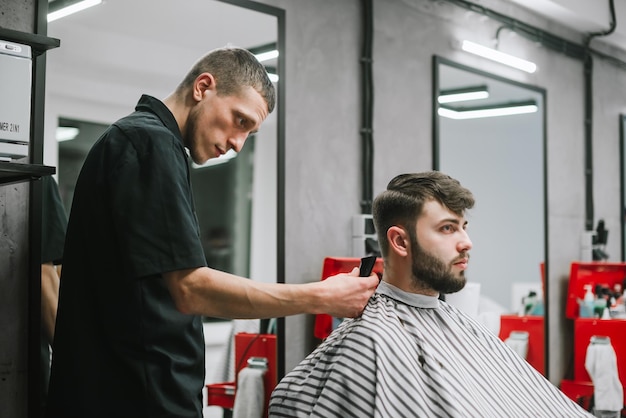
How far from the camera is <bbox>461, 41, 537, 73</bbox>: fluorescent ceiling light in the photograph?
399 cm

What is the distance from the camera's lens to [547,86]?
490 centimetres

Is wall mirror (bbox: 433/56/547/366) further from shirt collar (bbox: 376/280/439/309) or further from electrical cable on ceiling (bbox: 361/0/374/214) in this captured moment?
shirt collar (bbox: 376/280/439/309)

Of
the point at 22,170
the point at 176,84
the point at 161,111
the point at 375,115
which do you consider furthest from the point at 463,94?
the point at 22,170

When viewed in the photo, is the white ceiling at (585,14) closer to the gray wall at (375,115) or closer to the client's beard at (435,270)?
the gray wall at (375,115)

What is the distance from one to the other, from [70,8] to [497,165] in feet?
9.21

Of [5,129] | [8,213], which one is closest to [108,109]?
[8,213]

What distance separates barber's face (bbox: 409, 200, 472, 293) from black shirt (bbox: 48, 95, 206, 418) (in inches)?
33.9

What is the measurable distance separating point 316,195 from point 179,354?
5.52 ft

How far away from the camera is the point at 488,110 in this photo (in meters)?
4.29

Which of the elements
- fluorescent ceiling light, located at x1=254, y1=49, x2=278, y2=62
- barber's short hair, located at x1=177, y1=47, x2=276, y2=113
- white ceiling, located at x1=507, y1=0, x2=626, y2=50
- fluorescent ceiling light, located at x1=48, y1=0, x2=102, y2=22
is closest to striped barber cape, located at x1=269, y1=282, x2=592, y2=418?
barber's short hair, located at x1=177, y1=47, x2=276, y2=113

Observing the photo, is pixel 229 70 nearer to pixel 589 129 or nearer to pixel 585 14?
pixel 585 14

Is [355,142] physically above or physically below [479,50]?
below

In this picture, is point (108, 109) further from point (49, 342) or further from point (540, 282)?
point (540, 282)

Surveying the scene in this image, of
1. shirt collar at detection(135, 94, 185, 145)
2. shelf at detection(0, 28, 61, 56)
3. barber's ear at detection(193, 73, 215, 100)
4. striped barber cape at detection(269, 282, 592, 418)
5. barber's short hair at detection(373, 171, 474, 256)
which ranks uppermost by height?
shelf at detection(0, 28, 61, 56)
